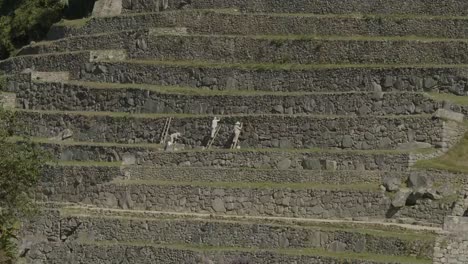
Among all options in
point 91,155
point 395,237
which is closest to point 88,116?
point 91,155

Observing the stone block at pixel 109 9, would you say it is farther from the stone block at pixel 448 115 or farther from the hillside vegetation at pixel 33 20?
the stone block at pixel 448 115

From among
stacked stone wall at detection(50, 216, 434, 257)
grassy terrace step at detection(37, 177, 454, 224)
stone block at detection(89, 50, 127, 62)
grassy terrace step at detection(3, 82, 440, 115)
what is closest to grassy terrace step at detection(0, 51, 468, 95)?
stone block at detection(89, 50, 127, 62)

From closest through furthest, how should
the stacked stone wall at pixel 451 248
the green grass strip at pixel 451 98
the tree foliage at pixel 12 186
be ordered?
1. the stacked stone wall at pixel 451 248
2. the tree foliage at pixel 12 186
3. the green grass strip at pixel 451 98

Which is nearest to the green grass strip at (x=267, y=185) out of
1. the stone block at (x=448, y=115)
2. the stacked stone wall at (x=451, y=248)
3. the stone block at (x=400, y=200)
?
the stone block at (x=400, y=200)

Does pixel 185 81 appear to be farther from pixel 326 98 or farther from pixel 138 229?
pixel 138 229

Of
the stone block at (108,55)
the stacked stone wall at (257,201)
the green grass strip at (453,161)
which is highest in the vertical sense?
the stone block at (108,55)
